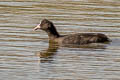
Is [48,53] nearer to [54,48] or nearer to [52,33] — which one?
[54,48]

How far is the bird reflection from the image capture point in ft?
59.3

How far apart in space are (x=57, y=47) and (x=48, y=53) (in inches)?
53.0

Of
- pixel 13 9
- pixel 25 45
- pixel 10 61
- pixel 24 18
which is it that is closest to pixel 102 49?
pixel 25 45

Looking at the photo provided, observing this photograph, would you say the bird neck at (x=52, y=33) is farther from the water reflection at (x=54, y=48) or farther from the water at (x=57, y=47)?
the water reflection at (x=54, y=48)

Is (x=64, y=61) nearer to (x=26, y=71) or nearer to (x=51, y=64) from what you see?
(x=51, y=64)

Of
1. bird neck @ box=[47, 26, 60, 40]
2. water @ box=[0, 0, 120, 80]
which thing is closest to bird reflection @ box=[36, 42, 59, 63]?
water @ box=[0, 0, 120, 80]

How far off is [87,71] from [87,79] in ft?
3.29

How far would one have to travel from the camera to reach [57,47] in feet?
67.5

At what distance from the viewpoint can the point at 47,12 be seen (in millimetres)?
25734

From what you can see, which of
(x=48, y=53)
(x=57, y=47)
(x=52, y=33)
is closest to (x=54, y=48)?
(x=57, y=47)

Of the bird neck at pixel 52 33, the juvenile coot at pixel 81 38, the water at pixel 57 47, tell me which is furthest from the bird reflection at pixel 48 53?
the bird neck at pixel 52 33

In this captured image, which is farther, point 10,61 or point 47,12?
point 47,12

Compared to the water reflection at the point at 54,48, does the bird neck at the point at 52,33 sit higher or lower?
higher

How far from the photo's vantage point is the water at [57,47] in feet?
52.4
